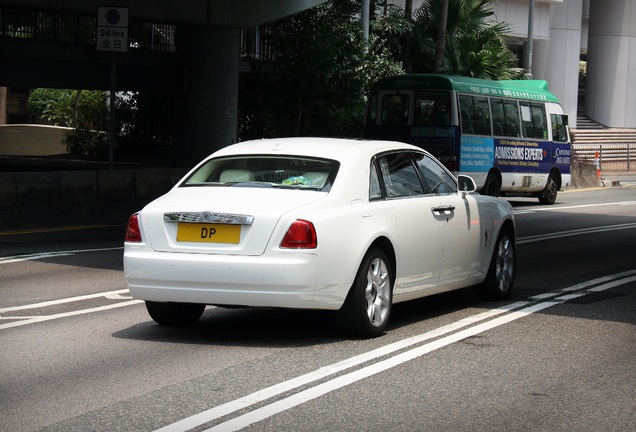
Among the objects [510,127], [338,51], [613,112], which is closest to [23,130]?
[338,51]

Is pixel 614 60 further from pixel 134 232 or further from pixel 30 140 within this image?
pixel 134 232

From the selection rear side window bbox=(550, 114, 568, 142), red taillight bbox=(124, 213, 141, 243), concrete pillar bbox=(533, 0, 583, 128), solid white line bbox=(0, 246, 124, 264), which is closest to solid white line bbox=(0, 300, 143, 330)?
red taillight bbox=(124, 213, 141, 243)

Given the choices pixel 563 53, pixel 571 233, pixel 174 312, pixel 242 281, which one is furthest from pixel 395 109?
pixel 563 53

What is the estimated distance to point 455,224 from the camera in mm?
10852

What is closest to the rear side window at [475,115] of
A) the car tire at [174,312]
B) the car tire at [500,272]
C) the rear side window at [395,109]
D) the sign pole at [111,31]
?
the rear side window at [395,109]

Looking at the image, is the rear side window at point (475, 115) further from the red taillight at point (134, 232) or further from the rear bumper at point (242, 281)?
the rear bumper at point (242, 281)

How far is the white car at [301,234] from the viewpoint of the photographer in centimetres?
884

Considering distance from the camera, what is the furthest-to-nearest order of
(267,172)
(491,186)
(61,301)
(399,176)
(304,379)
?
(491,186), (61,301), (399,176), (267,172), (304,379)

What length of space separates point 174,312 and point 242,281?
4.14 feet

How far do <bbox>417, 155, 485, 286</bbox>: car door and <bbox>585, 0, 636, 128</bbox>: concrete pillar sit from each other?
50.5 meters

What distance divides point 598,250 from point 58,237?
767 centimetres

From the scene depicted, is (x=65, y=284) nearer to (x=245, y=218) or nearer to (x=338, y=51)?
(x=245, y=218)

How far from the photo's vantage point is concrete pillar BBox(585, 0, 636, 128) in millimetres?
59594

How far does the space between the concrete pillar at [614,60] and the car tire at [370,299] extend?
52418mm
